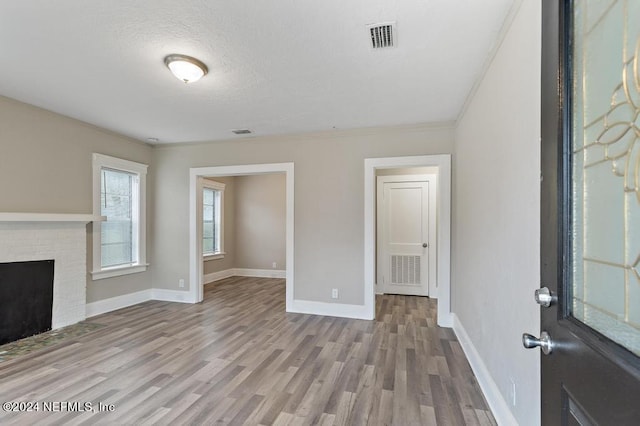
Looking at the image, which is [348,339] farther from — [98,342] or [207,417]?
[98,342]

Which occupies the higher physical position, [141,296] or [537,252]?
[537,252]

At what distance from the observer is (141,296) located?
16.0ft

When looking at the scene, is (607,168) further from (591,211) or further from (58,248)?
(58,248)

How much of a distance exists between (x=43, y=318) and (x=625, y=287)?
4.88 m

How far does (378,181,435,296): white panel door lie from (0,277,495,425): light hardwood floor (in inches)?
52.8

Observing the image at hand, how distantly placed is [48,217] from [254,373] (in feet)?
9.67

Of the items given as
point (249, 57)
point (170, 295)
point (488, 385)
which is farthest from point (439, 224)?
point (170, 295)

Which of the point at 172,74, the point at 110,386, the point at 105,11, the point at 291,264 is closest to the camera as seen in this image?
the point at 105,11

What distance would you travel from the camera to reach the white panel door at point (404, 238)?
5.34m

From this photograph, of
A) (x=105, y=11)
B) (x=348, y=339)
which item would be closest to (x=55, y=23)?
(x=105, y=11)

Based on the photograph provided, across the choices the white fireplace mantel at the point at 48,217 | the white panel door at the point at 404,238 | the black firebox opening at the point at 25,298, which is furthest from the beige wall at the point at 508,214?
the black firebox opening at the point at 25,298

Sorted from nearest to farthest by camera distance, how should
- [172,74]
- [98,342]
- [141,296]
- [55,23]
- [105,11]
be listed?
[105,11] < [55,23] < [172,74] < [98,342] < [141,296]

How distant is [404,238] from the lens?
214 inches

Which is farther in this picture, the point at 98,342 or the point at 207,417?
the point at 98,342
